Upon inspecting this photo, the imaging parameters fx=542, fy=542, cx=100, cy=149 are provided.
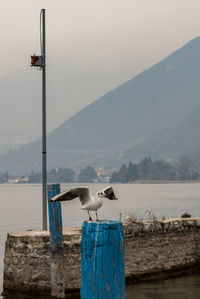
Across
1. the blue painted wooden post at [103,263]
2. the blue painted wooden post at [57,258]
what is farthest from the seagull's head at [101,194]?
the blue painted wooden post at [57,258]

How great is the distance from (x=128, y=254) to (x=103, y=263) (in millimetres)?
12763

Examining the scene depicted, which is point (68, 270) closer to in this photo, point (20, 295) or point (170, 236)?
point (20, 295)

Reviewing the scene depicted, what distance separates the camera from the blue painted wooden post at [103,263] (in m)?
3.85

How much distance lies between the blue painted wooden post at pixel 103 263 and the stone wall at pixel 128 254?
10198 mm

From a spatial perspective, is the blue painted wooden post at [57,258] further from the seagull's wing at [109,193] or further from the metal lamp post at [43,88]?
the seagull's wing at [109,193]

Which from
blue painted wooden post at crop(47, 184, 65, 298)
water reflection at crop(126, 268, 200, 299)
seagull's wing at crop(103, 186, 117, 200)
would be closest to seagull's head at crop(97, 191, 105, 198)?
seagull's wing at crop(103, 186, 117, 200)

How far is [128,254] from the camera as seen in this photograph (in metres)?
16.4

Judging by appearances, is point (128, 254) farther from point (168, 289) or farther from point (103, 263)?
point (103, 263)

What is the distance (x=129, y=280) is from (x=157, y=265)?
1.49 meters

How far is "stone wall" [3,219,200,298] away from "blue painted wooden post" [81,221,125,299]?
33.5 ft

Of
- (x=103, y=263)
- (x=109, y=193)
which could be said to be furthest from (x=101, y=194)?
(x=103, y=263)

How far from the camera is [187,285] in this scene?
1753 centimetres

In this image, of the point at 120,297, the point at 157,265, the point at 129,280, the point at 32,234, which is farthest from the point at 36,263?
the point at 120,297

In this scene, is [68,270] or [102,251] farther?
[68,270]
